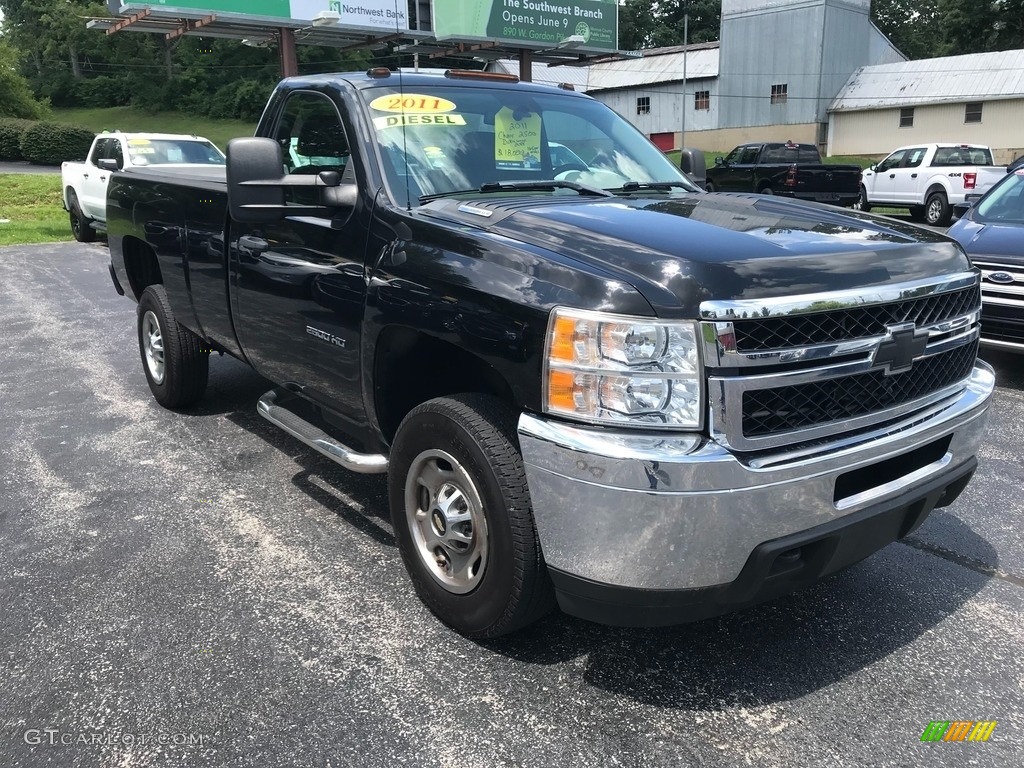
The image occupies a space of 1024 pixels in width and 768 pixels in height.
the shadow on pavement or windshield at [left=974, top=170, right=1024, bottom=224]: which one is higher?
windshield at [left=974, top=170, right=1024, bottom=224]

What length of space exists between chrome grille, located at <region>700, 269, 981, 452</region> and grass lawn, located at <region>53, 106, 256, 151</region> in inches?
2276

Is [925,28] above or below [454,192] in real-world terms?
above

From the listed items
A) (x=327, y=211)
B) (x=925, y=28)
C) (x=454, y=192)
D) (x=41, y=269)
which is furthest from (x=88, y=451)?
(x=925, y=28)

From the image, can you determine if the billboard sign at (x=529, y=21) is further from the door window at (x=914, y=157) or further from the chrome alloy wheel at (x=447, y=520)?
the chrome alloy wheel at (x=447, y=520)

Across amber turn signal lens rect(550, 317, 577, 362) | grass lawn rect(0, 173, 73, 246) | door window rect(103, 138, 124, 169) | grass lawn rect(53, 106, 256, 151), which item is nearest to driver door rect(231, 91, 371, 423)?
amber turn signal lens rect(550, 317, 577, 362)

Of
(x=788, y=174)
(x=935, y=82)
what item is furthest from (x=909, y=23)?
(x=788, y=174)

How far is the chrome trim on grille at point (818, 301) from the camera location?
2.34 meters

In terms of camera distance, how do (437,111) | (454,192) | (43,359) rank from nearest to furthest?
(454,192) → (437,111) → (43,359)

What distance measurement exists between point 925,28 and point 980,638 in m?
85.9

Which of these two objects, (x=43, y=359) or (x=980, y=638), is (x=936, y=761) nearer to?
(x=980, y=638)

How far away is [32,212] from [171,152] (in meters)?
8.99

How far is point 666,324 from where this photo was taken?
7.67 feet

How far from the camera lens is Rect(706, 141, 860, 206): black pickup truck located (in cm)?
1914

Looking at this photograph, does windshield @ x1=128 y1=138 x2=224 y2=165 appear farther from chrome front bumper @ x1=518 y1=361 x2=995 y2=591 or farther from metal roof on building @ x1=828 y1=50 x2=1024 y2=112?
metal roof on building @ x1=828 y1=50 x2=1024 y2=112
